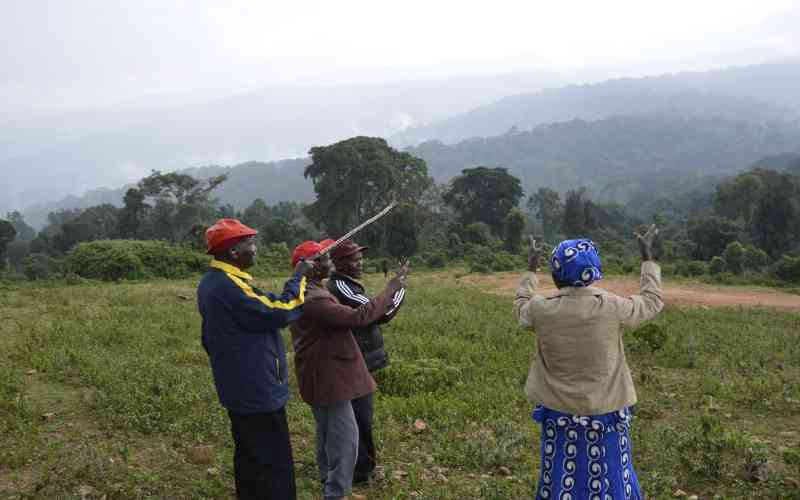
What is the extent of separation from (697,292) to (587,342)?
16926 mm

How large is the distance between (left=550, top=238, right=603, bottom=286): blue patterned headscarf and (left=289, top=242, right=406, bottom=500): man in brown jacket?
1025 millimetres

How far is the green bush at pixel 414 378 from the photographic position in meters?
6.61

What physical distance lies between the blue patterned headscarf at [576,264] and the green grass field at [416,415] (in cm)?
197

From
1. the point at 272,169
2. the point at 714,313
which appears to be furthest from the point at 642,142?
the point at 714,313

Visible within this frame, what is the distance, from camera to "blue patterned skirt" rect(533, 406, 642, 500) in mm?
3096

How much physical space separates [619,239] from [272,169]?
5512 inches

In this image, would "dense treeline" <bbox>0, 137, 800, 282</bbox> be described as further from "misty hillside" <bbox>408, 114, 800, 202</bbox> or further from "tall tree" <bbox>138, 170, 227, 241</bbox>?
"misty hillside" <bbox>408, 114, 800, 202</bbox>

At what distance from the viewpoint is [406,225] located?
35.0 m

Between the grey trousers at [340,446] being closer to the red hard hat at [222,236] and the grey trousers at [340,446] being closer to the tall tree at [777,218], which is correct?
the red hard hat at [222,236]

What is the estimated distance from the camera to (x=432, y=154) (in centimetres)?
17512

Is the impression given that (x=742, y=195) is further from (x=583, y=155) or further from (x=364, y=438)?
(x=583, y=155)

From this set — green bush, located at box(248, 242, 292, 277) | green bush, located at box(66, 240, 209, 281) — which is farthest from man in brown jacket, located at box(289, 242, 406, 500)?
green bush, located at box(66, 240, 209, 281)

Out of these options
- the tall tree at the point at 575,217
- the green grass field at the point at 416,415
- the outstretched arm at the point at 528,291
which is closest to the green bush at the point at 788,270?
the green grass field at the point at 416,415

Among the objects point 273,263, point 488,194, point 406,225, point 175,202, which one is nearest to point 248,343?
point 273,263
